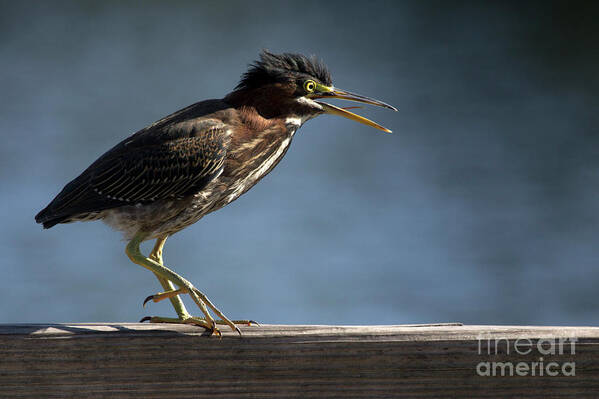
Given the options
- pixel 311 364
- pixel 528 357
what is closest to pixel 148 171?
pixel 311 364

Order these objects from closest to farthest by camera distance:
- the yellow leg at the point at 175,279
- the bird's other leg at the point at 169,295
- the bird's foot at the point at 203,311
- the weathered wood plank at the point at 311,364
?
1. the weathered wood plank at the point at 311,364
2. the bird's foot at the point at 203,311
3. the yellow leg at the point at 175,279
4. the bird's other leg at the point at 169,295

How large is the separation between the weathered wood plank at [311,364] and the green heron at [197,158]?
798 millimetres

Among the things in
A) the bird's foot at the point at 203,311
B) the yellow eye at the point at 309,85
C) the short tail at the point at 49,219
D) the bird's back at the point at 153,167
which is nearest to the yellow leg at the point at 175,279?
the bird's foot at the point at 203,311

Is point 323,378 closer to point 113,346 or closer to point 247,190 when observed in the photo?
point 113,346

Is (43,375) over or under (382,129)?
under

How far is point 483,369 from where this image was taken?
73.1 inches

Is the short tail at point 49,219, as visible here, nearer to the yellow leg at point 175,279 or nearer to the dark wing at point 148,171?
the dark wing at point 148,171

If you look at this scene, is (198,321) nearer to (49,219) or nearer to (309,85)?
(49,219)

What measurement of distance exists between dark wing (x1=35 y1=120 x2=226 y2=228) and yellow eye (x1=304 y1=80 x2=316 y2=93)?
1.34 ft

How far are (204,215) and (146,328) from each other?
3.20ft

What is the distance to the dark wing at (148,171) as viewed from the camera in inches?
109

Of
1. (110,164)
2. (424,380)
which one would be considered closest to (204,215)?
(110,164)

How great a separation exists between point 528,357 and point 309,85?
152cm

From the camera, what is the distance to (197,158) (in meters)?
2.76
